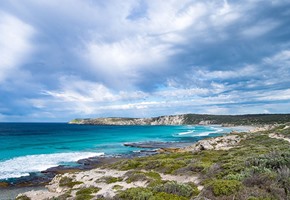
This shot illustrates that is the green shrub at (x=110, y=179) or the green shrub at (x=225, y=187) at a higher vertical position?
the green shrub at (x=225, y=187)

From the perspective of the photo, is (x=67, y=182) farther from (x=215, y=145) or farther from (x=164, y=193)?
(x=215, y=145)

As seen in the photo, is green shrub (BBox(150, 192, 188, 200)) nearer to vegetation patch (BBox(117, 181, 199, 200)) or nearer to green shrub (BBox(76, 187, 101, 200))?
vegetation patch (BBox(117, 181, 199, 200))

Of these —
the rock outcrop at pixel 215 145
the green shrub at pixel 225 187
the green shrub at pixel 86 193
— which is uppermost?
the green shrub at pixel 225 187

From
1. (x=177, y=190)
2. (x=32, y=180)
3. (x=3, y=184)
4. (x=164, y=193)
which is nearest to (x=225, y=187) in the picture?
(x=177, y=190)

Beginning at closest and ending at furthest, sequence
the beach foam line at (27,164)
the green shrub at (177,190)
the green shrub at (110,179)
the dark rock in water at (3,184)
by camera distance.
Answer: the green shrub at (177,190)
the green shrub at (110,179)
the dark rock in water at (3,184)
the beach foam line at (27,164)

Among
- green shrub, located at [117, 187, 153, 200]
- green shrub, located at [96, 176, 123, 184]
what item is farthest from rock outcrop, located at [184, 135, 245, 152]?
green shrub, located at [117, 187, 153, 200]

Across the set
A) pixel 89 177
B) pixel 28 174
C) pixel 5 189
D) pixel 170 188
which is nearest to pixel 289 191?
pixel 170 188

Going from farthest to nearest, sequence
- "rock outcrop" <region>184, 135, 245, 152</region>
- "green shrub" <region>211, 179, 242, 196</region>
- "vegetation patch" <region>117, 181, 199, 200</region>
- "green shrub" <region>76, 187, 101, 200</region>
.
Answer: "rock outcrop" <region>184, 135, 245, 152</region> < "green shrub" <region>76, 187, 101, 200</region> < "vegetation patch" <region>117, 181, 199, 200</region> < "green shrub" <region>211, 179, 242, 196</region>

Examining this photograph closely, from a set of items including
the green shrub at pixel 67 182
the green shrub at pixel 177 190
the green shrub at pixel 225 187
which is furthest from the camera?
the green shrub at pixel 67 182

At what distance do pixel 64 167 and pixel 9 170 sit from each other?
24.3 ft

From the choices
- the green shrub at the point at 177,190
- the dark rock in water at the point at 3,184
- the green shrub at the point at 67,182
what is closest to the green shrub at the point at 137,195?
the green shrub at the point at 177,190

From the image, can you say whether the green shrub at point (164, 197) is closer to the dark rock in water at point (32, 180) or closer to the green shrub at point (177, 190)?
the green shrub at point (177, 190)

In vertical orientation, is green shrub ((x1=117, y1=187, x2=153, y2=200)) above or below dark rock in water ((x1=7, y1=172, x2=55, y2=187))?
above

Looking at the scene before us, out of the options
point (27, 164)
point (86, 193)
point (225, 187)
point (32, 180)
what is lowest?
point (32, 180)
